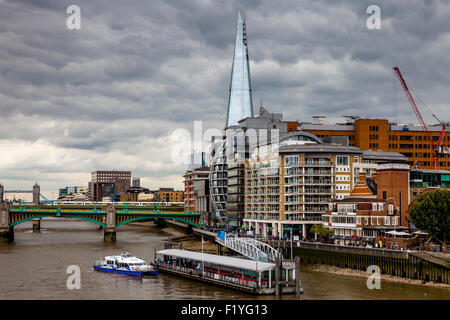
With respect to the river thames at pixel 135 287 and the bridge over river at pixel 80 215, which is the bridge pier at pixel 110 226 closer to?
the bridge over river at pixel 80 215

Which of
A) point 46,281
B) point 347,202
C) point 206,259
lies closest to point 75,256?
point 46,281

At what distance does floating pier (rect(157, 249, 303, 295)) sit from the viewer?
67500 mm

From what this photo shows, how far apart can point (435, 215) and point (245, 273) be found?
2864cm

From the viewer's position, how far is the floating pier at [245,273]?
67.5 metres

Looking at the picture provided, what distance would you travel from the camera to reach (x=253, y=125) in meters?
163

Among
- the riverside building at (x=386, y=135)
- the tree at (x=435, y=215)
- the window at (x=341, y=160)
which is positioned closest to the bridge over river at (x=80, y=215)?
the riverside building at (x=386, y=135)

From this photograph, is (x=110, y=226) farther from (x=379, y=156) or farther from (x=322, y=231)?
(x=379, y=156)

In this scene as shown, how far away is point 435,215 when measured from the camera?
3329 inches

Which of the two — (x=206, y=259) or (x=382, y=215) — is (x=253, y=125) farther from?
(x=206, y=259)

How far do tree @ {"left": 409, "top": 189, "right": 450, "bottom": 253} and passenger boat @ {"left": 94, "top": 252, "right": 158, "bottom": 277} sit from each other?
119ft

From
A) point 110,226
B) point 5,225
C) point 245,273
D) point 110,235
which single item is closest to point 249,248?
point 245,273

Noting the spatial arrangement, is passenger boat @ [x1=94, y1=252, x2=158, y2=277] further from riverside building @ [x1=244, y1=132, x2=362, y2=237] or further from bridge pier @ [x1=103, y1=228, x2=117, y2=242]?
bridge pier @ [x1=103, y1=228, x2=117, y2=242]

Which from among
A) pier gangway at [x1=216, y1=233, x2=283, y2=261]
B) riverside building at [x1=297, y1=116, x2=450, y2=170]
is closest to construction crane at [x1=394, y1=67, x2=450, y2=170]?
riverside building at [x1=297, y1=116, x2=450, y2=170]
